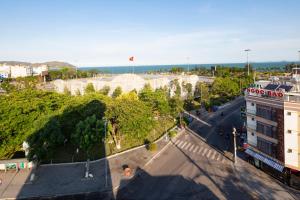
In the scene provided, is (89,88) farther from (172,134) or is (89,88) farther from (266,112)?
(266,112)

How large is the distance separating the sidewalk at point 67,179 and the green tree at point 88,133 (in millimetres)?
4343

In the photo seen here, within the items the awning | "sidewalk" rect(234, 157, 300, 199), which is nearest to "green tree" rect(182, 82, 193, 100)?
the awning

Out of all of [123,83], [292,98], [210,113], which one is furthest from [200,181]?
[123,83]

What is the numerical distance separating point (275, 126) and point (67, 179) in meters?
34.5

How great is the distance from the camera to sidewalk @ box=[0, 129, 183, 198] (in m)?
41.5

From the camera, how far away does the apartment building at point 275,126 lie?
40.8 metres

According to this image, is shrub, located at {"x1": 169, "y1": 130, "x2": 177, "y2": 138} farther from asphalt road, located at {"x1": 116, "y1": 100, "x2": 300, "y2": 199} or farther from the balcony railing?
the balcony railing

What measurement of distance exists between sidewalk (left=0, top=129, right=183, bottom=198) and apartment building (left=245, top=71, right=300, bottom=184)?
66.4ft

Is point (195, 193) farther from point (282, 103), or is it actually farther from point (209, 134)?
point (209, 134)

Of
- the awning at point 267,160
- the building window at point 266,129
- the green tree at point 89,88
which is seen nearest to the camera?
the awning at point 267,160

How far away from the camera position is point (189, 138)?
67125 mm

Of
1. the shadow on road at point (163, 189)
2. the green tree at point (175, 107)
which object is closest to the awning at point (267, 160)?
the shadow on road at point (163, 189)

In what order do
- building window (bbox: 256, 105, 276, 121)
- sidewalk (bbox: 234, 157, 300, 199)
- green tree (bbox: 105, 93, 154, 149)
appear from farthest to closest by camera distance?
green tree (bbox: 105, 93, 154, 149) < building window (bbox: 256, 105, 276, 121) < sidewalk (bbox: 234, 157, 300, 199)

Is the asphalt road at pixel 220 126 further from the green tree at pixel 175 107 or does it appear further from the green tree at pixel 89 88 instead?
the green tree at pixel 89 88
